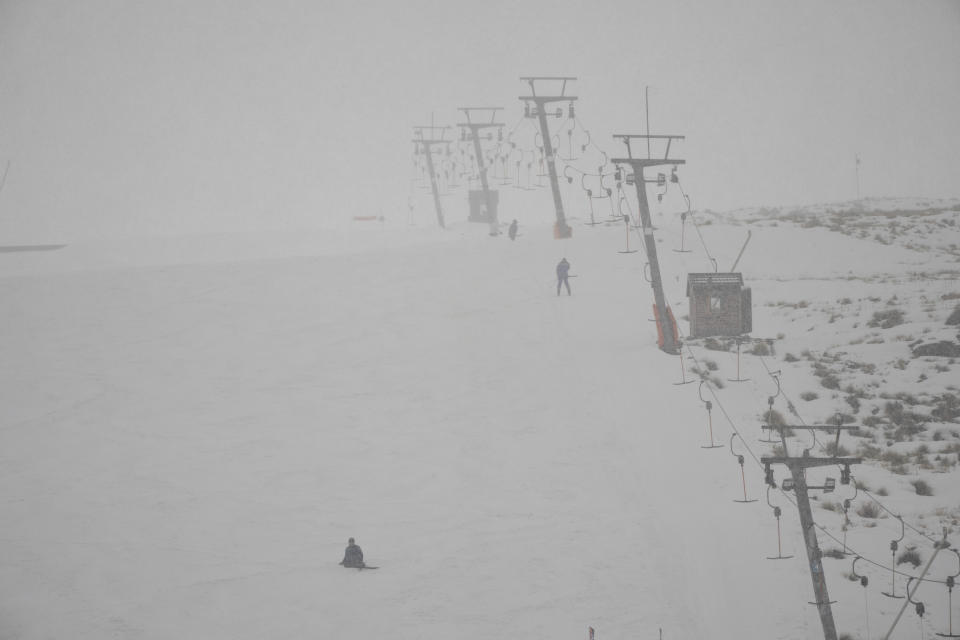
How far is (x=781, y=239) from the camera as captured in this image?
1816 inches

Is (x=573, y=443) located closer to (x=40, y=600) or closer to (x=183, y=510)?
(x=183, y=510)

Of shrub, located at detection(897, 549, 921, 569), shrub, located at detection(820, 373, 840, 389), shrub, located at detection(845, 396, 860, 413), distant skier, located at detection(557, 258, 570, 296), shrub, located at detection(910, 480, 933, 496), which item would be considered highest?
distant skier, located at detection(557, 258, 570, 296)

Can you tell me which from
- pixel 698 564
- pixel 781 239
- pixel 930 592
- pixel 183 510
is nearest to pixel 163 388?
pixel 183 510

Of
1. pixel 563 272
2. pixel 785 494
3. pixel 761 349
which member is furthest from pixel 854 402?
pixel 563 272

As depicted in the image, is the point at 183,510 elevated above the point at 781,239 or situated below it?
below

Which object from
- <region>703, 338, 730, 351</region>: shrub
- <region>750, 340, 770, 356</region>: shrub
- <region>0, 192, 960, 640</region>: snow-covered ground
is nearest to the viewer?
<region>0, 192, 960, 640</region>: snow-covered ground

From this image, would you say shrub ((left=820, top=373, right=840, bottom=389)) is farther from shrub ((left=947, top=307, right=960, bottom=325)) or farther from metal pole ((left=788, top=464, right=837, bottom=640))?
metal pole ((left=788, top=464, right=837, bottom=640))

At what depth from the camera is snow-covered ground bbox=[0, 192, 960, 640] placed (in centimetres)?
1490

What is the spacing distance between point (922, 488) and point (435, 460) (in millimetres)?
12297

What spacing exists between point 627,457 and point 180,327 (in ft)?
67.6

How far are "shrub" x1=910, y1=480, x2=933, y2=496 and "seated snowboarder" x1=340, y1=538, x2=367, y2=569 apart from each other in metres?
13.3

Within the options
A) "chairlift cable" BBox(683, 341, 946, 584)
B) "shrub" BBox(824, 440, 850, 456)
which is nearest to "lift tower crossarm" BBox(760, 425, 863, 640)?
"chairlift cable" BBox(683, 341, 946, 584)

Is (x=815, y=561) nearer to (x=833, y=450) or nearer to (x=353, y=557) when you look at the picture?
(x=833, y=450)

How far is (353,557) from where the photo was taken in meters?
16.0
